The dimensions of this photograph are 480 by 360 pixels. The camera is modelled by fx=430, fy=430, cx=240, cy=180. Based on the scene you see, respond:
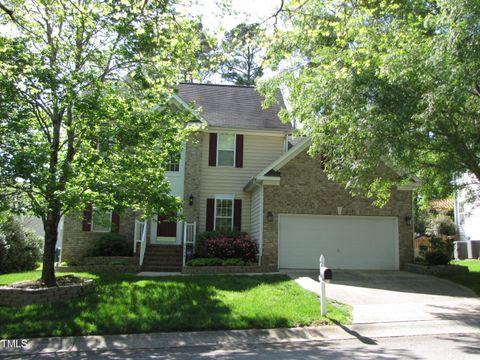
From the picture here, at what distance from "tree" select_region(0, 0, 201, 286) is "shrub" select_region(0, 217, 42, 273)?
7.38 meters

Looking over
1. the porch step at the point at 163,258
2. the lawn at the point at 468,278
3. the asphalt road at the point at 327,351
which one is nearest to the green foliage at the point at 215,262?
the porch step at the point at 163,258

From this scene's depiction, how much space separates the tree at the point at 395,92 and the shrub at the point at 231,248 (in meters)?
4.76

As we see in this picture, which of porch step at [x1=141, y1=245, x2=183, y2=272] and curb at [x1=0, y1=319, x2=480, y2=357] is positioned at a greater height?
porch step at [x1=141, y1=245, x2=183, y2=272]

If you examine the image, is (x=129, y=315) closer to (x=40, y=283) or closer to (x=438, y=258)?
(x=40, y=283)

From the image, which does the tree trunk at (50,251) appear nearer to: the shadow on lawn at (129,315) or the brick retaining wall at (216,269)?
the shadow on lawn at (129,315)

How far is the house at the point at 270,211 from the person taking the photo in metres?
16.7

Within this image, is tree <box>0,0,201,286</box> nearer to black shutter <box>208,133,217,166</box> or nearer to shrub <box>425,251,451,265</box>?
black shutter <box>208,133,217,166</box>

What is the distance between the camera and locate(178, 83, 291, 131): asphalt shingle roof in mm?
20250

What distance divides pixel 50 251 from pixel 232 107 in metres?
12.8

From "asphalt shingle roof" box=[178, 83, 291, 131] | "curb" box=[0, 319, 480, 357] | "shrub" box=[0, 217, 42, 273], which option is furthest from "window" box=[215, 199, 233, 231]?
"curb" box=[0, 319, 480, 357]

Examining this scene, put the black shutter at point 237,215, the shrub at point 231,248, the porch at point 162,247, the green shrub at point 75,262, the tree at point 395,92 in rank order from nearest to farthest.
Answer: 1. the tree at point 395,92
2. the green shrub at point 75,262
3. the shrub at point 231,248
4. the porch at point 162,247
5. the black shutter at point 237,215

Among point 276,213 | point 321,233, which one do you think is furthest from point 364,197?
point 276,213

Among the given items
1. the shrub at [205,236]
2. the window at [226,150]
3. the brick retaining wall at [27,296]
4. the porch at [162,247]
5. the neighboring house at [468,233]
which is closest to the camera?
the brick retaining wall at [27,296]

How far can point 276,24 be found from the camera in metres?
8.73
